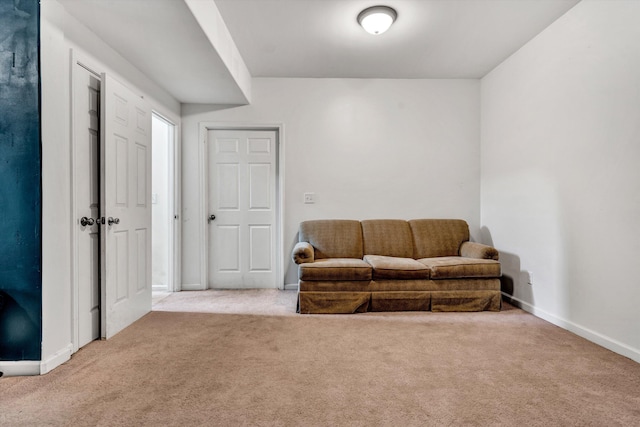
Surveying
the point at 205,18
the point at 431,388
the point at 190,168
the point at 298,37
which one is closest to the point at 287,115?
the point at 298,37

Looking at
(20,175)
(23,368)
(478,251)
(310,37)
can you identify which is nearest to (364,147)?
(310,37)

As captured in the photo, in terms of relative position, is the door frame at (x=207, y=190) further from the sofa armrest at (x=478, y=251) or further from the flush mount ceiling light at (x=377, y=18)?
the sofa armrest at (x=478, y=251)

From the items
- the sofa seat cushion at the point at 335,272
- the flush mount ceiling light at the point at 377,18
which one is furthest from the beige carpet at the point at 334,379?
the flush mount ceiling light at the point at 377,18

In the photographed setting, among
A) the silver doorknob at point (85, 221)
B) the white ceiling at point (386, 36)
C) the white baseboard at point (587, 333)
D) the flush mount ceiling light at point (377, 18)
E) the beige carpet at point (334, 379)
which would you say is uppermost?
the white ceiling at point (386, 36)

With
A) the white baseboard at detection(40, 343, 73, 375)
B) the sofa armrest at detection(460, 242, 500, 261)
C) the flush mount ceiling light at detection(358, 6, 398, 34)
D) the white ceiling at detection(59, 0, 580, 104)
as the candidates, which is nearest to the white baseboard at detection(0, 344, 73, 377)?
the white baseboard at detection(40, 343, 73, 375)

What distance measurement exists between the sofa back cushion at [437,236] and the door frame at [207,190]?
1.54 m

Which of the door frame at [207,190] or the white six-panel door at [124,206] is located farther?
the door frame at [207,190]

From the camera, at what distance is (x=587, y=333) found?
245 centimetres

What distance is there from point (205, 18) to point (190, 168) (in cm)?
196

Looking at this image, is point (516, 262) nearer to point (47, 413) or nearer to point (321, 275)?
point (321, 275)

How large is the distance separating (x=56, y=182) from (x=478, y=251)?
3.43m

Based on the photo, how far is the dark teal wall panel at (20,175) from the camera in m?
1.85

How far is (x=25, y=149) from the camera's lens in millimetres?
1864

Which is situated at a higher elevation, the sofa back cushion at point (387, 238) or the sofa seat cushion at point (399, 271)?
the sofa back cushion at point (387, 238)
